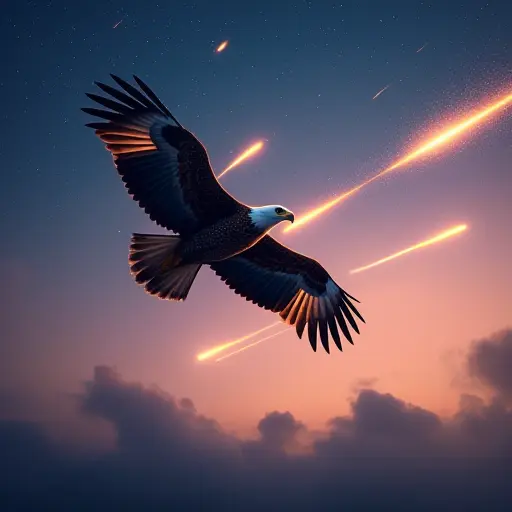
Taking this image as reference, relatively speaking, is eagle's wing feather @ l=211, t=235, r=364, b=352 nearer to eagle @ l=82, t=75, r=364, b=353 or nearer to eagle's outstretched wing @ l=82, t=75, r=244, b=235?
eagle @ l=82, t=75, r=364, b=353

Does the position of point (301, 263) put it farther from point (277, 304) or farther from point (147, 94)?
point (147, 94)

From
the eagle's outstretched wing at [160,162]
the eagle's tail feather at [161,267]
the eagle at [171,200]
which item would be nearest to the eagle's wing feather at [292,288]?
the eagle at [171,200]

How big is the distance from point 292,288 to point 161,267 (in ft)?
9.68

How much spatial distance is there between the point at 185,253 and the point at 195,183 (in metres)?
1.12

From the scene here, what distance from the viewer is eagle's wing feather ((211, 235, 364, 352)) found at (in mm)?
9578

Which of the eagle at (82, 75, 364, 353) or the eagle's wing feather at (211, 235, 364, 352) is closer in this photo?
the eagle at (82, 75, 364, 353)

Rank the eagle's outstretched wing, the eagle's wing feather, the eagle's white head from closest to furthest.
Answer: the eagle's outstretched wing, the eagle's white head, the eagle's wing feather

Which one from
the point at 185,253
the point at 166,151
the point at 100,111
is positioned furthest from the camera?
the point at 185,253

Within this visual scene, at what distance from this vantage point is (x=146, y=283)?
8.12 m

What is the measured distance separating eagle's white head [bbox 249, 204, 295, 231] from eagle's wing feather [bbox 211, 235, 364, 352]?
1618 mm

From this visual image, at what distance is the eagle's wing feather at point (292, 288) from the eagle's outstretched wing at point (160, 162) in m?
1.84

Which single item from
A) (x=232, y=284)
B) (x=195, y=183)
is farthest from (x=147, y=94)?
(x=232, y=284)

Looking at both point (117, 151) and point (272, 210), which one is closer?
point (117, 151)

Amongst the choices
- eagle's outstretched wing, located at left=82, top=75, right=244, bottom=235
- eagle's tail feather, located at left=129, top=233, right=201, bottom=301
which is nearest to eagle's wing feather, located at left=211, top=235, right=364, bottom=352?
eagle's tail feather, located at left=129, top=233, right=201, bottom=301
